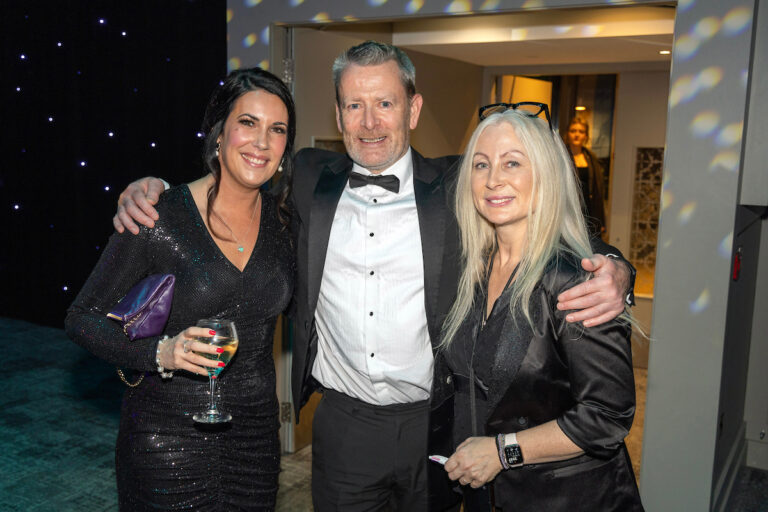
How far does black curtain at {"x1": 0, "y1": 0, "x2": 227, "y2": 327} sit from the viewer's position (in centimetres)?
518

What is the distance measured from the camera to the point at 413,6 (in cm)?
321

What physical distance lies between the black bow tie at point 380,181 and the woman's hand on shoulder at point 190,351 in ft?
2.73

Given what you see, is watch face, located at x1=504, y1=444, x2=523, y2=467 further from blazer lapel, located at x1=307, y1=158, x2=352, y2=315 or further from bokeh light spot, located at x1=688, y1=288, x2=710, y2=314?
bokeh light spot, located at x1=688, y1=288, x2=710, y2=314

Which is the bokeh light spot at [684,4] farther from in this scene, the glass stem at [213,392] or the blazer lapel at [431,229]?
the glass stem at [213,392]

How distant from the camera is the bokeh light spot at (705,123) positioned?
2.74 m

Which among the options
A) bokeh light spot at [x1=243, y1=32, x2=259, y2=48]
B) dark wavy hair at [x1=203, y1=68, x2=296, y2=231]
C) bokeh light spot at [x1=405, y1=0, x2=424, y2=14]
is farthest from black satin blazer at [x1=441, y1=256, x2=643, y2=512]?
bokeh light spot at [x1=243, y1=32, x2=259, y2=48]

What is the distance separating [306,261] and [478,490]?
0.95 metres

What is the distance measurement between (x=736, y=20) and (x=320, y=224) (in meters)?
1.86

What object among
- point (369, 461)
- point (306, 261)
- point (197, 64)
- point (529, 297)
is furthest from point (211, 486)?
point (197, 64)

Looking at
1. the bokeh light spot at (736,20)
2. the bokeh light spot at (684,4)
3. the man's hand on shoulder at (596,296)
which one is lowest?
the man's hand on shoulder at (596,296)

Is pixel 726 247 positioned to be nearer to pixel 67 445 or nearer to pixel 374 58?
pixel 374 58

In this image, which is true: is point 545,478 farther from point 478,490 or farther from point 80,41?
point 80,41

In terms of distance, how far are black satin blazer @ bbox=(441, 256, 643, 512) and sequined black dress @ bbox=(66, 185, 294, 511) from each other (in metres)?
0.78

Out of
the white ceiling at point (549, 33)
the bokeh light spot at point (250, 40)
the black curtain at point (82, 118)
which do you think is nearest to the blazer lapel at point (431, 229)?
the bokeh light spot at point (250, 40)
